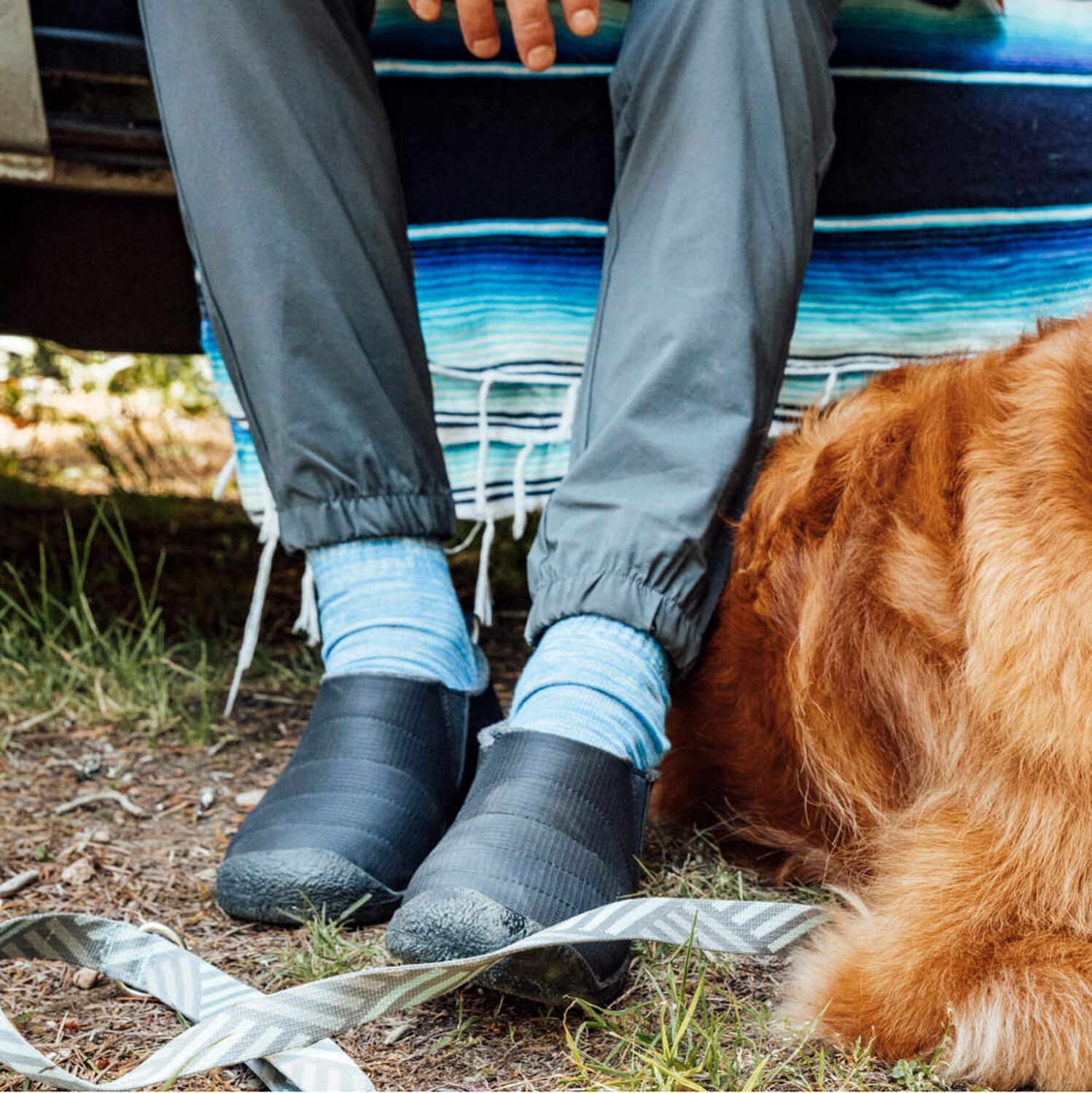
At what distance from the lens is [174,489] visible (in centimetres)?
277

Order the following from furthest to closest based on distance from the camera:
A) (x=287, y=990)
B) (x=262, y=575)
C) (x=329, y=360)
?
(x=262, y=575) < (x=329, y=360) < (x=287, y=990)

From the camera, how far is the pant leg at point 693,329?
0.97 meters

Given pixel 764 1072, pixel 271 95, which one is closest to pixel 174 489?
pixel 271 95

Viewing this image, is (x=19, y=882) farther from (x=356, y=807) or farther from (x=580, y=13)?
(x=580, y=13)

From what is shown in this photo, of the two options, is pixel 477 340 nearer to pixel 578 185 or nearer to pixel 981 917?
pixel 578 185

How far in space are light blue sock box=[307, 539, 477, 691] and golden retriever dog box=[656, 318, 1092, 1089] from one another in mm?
246

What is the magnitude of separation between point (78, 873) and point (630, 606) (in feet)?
1.78

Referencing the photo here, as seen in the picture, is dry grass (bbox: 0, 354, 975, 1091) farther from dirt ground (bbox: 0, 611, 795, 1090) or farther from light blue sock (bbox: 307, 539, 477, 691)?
light blue sock (bbox: 307, 539, 477, 691)

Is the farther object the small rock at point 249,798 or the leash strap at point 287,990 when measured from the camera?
the small rock at point 249,798

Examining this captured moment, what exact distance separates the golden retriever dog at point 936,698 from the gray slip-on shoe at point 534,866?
0.46 ft

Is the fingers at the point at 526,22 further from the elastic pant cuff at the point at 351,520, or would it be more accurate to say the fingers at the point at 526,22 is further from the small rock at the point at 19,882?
the small rock at the point at 19,882

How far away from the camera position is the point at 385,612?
1.09 meters

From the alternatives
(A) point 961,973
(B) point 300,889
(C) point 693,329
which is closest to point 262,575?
(B) point 300,889

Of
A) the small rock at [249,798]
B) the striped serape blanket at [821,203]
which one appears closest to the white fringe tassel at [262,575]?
the striped serape blanket at [821,203]
